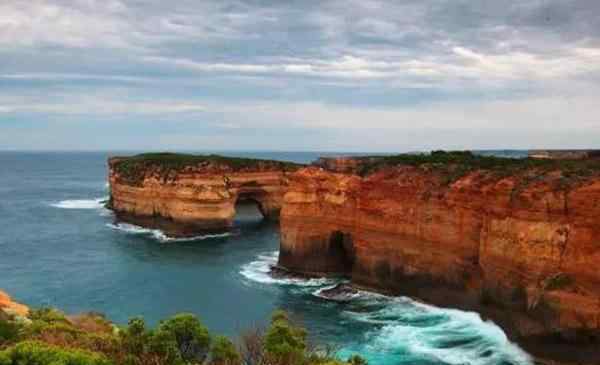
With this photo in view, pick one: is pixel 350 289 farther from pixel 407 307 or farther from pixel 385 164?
pixel 385 164

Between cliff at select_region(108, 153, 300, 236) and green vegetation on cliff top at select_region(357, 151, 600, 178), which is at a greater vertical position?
green vegetation on cliff top at select_region(357, 151, 600, 178)

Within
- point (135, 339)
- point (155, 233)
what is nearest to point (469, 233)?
point (135, 339)

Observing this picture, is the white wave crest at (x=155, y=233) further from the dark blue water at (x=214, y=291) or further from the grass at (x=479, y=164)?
the grass at (x=479, y=164)

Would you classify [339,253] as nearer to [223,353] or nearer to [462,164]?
[462,164]

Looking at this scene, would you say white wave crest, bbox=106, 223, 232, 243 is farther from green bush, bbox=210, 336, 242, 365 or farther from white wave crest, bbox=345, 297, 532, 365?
green bush, bbox=210, 336, 242, 365

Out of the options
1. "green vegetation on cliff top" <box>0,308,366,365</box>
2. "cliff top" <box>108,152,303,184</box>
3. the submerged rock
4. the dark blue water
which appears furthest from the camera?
"cliff top" <box>108,152,303,184</box>

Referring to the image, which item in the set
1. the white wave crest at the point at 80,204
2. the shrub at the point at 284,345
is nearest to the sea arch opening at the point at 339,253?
the shrub at the point at 284,345

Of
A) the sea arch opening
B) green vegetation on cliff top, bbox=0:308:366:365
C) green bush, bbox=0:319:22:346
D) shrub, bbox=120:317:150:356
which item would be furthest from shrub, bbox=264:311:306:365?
the sea arch opening

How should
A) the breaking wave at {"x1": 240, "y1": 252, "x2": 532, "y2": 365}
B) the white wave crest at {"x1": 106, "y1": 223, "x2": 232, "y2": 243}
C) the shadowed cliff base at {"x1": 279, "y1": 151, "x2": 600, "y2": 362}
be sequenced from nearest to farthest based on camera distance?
1. the shadowed cliff base at {"x1": 279, "y1": 151, "x2": 600, "y2": 362}
2. the breaking wave at {"x1": 240, "y1": 252, "x2": 532, "y2": 365}
3. the white wave crest at {"x1": 106, "y1": 223, "x2": 232, "y2": 243}
